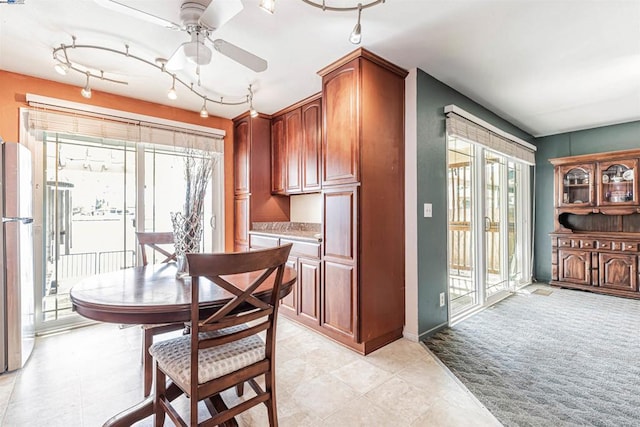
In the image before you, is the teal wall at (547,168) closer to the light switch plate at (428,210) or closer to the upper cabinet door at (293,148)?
the light switch plate at (428,210)

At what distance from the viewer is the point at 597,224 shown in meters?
4.51

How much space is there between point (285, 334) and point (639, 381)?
8.63ft

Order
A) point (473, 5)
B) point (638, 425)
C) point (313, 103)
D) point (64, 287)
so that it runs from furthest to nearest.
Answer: point (313, 103) < point (64, 287) < point (473, 5) < point (638, 425)

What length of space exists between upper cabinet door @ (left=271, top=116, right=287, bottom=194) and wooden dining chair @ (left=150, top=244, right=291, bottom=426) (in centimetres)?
251

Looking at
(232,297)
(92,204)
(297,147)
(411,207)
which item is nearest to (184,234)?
(232,297)

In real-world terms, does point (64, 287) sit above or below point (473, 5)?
below

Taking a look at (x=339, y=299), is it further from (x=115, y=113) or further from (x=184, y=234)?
(x=115, y=113)

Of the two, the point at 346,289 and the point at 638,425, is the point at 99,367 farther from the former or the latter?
the point at 638,425

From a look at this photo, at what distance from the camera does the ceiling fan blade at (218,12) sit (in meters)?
1.38

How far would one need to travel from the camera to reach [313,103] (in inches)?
132

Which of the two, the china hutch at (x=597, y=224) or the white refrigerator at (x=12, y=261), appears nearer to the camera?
the white refrigerator at (x=12, y=261)

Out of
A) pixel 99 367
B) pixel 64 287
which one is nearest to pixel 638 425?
pixel 99 367

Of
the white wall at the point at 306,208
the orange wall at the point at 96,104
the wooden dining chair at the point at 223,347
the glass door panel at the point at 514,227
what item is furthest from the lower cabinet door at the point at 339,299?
the glass door panel at the point at 514,227

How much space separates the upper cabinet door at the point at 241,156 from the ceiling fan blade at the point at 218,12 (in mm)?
2276
